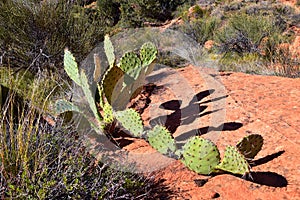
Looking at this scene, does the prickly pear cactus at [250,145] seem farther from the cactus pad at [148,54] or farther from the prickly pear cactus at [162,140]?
the cactus pad at [148,54]

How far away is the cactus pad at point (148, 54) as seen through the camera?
3859mm

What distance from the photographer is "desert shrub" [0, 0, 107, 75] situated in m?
5.81

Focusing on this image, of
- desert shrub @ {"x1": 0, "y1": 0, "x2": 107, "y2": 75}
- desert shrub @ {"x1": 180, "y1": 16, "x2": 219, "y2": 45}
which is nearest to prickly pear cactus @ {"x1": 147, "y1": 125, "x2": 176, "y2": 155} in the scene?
desert shrub @ {"x1": 0, "y1": 0, "x2": 107, "y2": 75}

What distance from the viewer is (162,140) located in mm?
3014

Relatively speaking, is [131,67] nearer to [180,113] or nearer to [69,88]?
[180,113]

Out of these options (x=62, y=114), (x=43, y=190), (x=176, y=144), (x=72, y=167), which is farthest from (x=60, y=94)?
(x=43, y=190)

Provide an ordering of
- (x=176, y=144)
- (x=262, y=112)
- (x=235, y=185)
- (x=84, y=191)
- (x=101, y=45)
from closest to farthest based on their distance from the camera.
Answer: (x=84, y=191) < (x=235, y=185) < (x=176, y=144) < (x=262, y=112) < (x=101, y=45)

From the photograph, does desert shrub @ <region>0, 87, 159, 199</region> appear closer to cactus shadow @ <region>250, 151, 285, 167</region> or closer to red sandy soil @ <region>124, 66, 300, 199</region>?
red sandy soil @ <region>124, 66, 300, 199</region>

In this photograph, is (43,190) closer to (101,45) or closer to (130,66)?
(130,66)

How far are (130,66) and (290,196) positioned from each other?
196cm

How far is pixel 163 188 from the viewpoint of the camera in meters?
2.69

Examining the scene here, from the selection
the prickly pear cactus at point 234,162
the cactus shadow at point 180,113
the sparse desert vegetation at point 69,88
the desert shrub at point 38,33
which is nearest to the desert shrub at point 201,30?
the sparse desert vegetation at point 69,88

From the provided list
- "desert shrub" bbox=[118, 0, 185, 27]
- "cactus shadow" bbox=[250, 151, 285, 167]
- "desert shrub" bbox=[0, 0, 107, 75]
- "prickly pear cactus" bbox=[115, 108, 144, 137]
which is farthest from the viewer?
"desert shrub" bbox=[118, 0, 185, 27]

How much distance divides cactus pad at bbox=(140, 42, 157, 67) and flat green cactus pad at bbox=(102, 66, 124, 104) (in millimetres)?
400
